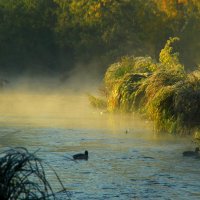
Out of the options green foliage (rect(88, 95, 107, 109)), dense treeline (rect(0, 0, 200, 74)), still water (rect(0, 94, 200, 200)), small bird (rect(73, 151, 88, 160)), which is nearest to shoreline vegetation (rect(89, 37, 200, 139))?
green foliage (rect(88, 95, 107, 109))

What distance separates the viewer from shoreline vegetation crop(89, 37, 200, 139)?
1160 inches

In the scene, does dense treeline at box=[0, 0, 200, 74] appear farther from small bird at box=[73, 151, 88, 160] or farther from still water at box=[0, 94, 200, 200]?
small bird at box=[73, 151, 88, 160]

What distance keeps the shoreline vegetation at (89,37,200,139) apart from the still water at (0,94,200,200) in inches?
23.7

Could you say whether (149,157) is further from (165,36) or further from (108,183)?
(165,36)

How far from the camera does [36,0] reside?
78.6 metres

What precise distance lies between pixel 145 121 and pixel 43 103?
1470cm

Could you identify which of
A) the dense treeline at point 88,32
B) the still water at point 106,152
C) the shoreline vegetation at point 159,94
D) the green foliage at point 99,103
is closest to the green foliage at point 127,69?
the shoreline vegetation at point 159,94

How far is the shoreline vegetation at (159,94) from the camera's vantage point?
2945 centimetres

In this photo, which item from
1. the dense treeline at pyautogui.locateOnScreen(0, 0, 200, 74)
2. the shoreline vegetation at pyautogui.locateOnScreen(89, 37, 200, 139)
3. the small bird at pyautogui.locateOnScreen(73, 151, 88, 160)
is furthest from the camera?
the dense treeline at pyautogui.locateOnScreen(0, 0, 200, 74)

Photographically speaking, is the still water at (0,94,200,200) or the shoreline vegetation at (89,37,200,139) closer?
the still water at (0,94,200,200)

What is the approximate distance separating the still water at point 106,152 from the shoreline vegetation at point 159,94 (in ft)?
1.98

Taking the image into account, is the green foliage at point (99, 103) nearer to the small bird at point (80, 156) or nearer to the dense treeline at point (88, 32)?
the small bird at point (80, 156)

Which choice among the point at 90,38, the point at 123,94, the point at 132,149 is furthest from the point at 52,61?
the point at 132,149

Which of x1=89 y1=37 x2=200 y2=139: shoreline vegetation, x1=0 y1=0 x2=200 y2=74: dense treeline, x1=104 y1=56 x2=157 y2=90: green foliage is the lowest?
x1=89 y1=37 x2=200 y2=139: shoreline vegetation
